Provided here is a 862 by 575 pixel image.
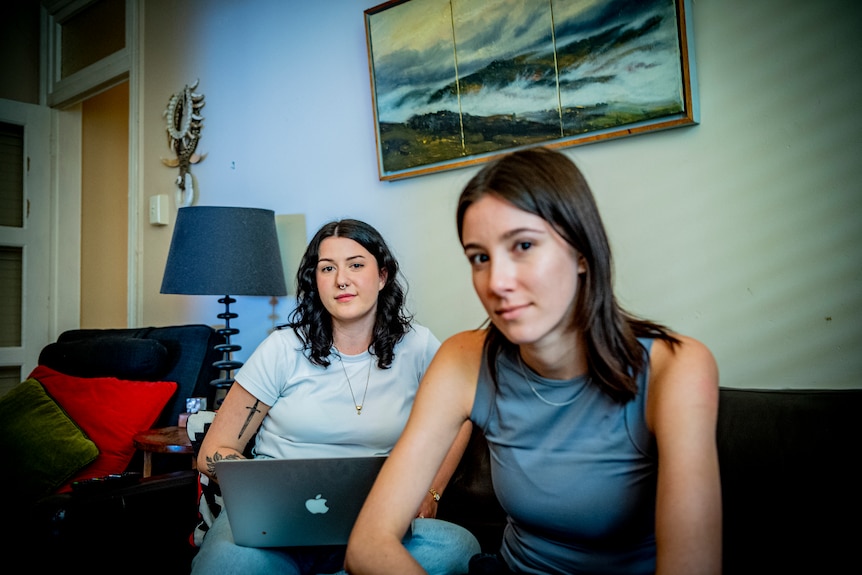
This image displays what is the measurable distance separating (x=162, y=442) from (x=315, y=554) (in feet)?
2.95

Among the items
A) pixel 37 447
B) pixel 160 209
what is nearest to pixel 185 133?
pixel 160 209

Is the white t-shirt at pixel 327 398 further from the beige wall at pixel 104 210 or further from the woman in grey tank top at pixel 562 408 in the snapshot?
the beige wall at pixel 104 210

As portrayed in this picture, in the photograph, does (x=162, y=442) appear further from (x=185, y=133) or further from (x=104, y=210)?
(x=104, y=210)

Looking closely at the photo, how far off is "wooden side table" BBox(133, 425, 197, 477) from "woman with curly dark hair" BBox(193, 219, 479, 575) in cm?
36

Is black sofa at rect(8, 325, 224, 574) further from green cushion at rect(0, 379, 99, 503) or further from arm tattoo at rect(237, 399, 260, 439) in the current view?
arm tattoo at rect(237, 399, 260, 439)

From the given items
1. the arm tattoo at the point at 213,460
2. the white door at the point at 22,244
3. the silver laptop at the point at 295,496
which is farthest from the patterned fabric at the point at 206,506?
the white door at the point at 22,244

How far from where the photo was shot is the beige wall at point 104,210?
12.9 ft

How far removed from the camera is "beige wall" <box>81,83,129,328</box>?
393 centimetres

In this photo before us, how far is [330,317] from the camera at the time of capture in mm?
1773

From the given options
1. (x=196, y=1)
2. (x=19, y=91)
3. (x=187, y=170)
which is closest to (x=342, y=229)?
(x=187, y=170)

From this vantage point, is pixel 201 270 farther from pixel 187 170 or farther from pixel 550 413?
pixel 550 413

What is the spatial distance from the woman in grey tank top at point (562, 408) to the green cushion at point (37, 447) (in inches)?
64.5

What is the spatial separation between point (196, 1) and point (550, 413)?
2.87 meters

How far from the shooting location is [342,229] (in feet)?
5.79
